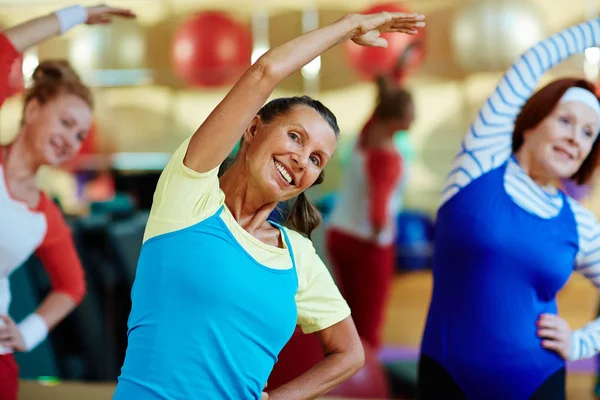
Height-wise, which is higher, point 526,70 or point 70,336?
point 526,70

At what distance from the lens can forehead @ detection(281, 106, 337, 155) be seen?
Answer: 1.36 meters

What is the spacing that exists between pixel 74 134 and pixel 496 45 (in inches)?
115

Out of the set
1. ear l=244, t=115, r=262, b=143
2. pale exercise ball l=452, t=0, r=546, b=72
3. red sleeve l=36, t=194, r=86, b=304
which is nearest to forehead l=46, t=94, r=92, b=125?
red sleeve l=36, t=194, r=86, b=304

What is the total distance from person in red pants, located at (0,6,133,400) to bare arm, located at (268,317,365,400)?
811mm

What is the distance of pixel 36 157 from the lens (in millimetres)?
2023

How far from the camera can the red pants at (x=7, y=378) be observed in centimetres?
194

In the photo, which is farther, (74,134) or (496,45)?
(496,45)

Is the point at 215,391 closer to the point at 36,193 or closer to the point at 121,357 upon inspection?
the point at 36,193

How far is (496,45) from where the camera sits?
4.44 m

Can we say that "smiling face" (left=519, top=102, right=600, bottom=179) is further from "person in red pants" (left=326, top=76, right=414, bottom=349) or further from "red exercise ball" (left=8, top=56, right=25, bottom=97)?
"person in red pants" (left=326, top=76, right=414, bottom=349)

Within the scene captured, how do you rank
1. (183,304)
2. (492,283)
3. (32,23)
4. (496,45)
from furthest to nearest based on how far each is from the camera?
(496,45), (32,23), (492,283), (183,304)

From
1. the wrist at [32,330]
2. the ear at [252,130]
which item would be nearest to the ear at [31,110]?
the wrist at [32,330]

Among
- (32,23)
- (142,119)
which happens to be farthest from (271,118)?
(142,119)

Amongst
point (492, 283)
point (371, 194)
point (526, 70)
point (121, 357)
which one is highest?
point (526, 70)
